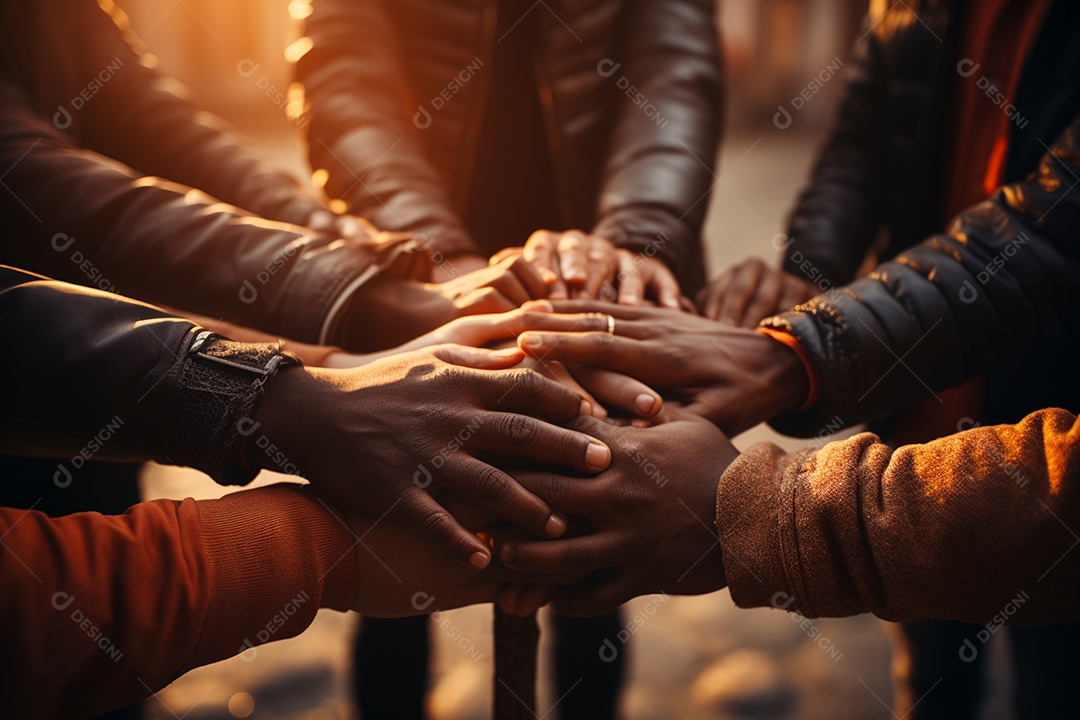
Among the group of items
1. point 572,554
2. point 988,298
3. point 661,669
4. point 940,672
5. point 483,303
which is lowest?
point 661,669

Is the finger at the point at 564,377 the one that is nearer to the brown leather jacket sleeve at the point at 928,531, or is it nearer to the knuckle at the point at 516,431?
the knuckle at the point at 516,431

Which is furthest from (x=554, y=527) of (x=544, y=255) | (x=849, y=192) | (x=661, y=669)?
(x=661, y=669)

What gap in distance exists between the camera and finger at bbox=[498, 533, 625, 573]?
1.08 m

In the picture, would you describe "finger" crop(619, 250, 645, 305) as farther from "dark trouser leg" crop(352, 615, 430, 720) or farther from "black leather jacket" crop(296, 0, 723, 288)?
"dark trouser leg" crop(352, 615, 430, 720)

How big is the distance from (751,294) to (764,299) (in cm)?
3

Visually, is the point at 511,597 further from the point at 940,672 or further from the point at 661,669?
the point at 661,669

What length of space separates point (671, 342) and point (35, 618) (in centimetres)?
97

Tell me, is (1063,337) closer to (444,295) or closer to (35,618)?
(444,295)

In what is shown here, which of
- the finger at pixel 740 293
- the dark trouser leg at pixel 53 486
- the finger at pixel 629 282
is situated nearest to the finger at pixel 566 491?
the finger at pixel 629 282

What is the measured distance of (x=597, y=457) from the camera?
3.62 feet

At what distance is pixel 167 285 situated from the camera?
4.66ft

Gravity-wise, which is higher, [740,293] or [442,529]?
[740,293]

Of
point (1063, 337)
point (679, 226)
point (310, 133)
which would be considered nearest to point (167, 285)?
point (310, 133)

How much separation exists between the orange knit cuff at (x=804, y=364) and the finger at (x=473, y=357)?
484mm
